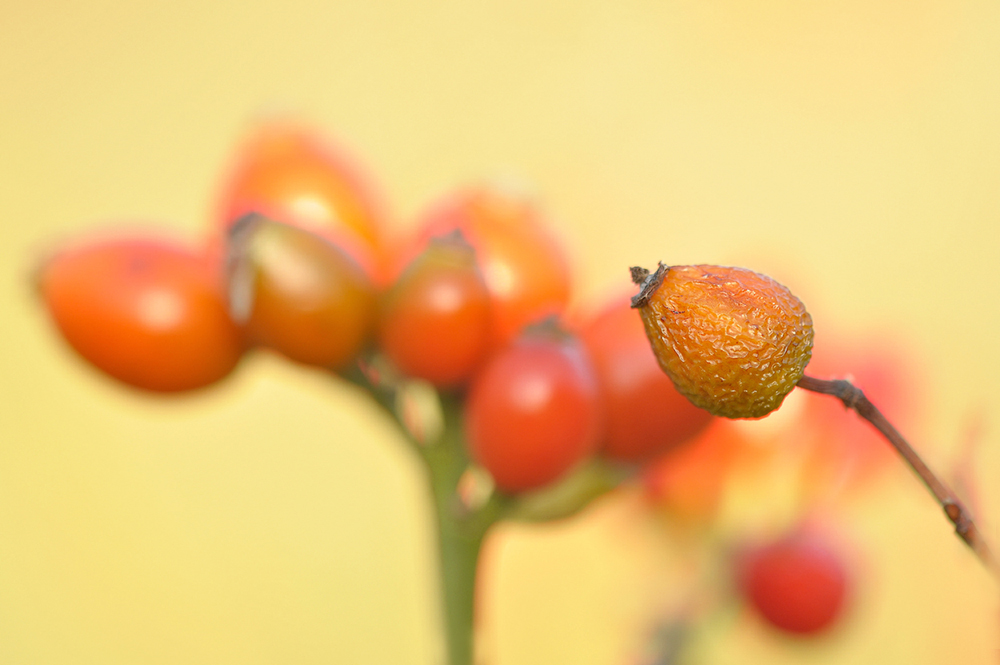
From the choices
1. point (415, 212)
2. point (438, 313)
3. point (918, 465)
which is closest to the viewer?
point (918, 465)

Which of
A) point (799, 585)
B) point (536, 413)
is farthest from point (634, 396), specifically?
point (799, 585)

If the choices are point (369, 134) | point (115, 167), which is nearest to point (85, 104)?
point (115, 167)

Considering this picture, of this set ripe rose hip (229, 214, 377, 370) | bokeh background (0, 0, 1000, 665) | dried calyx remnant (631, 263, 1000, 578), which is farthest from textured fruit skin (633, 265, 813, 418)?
bokeh background (0, 0, 1000, 665)

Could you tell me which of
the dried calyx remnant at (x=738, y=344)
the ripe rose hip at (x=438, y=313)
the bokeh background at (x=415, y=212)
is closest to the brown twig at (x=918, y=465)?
the dried calyx remnant at (x=738, y=344)

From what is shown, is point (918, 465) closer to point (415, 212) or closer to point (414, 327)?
point (414, 327)

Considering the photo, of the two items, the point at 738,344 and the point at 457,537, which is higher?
the point at 738,344

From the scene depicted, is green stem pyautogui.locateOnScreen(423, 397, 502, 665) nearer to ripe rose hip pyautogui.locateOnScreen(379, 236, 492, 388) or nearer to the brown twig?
ripe rose hip pyautogui.locateOnScreen(379, 236, 492, 388)
